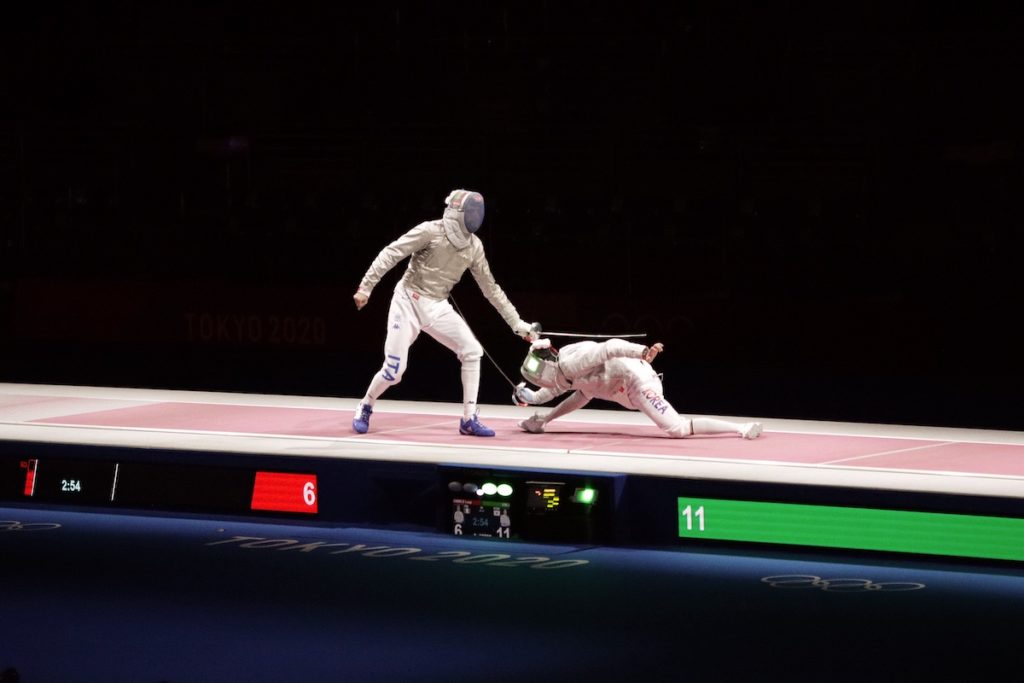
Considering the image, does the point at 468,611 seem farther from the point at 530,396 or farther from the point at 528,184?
the point at 528,184

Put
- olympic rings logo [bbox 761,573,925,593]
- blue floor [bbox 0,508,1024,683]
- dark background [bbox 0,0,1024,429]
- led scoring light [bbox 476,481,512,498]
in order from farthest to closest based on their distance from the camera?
dark background [bbox 0,0,1024,429] → led scoring light [bbox 476,481,512,498] → olympic rings logo [bbox 761,573,925,593] → blue floor [bbox 0,508,1024,683]

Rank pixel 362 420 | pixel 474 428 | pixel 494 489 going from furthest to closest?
pixel 362 420
pixel 474 428
pixel 494 489

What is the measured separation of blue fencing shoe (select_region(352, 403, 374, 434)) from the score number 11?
1893 millimetres

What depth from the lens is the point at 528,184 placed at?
1212 cm

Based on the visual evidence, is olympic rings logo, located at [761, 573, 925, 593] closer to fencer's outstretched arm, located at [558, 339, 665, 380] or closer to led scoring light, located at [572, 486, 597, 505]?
led scoring light, located at [572, 486, 597, 505]

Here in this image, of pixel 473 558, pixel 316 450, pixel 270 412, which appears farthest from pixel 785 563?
pixel 270 412

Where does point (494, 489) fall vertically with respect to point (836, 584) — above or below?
above

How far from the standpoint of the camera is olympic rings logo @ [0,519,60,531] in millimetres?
5859

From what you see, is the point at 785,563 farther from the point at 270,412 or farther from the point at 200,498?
the point at 270,412

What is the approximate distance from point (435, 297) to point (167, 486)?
1461 mm

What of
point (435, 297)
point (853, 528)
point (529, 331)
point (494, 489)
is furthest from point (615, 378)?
point (853, 528)

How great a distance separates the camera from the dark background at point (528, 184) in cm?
1017

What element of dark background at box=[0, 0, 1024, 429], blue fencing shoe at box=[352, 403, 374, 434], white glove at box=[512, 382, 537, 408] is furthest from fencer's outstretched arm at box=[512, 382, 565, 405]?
dark background at box=[0, 0, 1024, 429]

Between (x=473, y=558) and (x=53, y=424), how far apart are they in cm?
244
